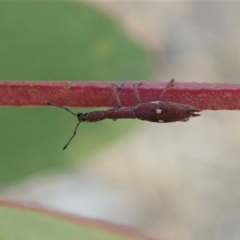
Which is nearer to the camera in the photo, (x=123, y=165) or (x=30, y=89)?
(x=30, y=89)

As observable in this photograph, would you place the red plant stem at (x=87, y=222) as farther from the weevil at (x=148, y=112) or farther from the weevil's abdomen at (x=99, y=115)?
the weevil's abdomen at (x=99, y=115)

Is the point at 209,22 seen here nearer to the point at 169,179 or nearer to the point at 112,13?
the point at 169,179

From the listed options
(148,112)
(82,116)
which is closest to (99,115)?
(82,116)

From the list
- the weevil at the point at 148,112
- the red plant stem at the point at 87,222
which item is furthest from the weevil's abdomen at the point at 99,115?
the red plant stem at the point at 87,222

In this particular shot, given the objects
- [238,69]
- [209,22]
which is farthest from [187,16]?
[238,69]

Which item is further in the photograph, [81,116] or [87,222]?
[81,116]

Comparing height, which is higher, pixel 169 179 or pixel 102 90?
pixel 169 179

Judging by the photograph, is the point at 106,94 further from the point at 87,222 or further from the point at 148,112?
the point at 148,112
